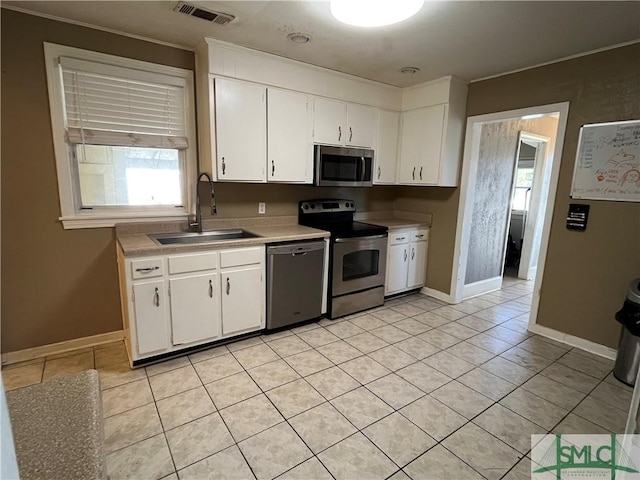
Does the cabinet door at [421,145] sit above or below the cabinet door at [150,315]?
above

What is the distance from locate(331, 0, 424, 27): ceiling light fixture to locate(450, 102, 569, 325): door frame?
2034 millimetres

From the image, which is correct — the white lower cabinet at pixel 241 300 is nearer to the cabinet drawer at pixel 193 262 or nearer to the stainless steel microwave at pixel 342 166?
the cabinet drawer at pixel 193 262

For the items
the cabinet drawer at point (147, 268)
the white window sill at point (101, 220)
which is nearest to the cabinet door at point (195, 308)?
the cabinet drawer at point (147, 268)

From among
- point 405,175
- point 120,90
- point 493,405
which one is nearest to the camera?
point 493,405

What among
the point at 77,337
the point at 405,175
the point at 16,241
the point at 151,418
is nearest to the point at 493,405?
the point at 151,418

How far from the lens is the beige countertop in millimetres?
2352

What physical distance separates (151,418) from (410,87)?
12.9 ft

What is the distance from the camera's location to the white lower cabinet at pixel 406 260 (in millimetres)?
3887

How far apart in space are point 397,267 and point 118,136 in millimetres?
3083

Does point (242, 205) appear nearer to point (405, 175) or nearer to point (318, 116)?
point (318, 116)

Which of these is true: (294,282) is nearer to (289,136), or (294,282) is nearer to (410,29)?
(289,136)

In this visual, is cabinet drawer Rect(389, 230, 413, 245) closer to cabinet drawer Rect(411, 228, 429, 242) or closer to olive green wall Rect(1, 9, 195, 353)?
cabinet drawer Rect(411, 228, 429, 242)

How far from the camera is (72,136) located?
98.6 inches

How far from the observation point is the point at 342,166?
3529 millimetres
